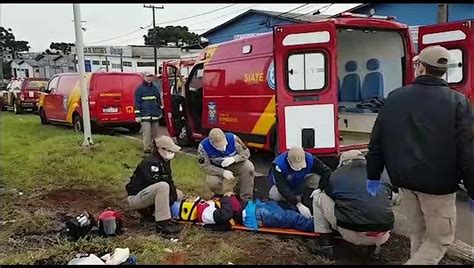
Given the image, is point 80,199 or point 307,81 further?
point 307,81

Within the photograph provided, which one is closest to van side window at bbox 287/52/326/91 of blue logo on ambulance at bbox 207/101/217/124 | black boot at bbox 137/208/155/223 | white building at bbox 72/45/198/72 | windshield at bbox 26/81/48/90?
black boot at bbox 137/208/155/223

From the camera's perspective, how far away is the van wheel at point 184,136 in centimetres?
1109

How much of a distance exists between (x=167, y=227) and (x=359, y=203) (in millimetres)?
1979

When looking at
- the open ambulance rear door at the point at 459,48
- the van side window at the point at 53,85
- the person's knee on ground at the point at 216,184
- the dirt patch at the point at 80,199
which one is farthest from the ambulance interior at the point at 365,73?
the van side window at the point at 53,85

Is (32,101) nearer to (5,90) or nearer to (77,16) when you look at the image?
(5,90)

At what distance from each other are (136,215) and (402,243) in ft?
9.49

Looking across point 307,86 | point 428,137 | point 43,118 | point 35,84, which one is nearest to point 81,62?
point 307,86

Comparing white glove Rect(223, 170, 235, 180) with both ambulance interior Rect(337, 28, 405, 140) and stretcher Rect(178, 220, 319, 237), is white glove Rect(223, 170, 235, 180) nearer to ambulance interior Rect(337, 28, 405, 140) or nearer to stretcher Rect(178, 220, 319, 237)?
stretcher Rect(178, 220, 319, 237)

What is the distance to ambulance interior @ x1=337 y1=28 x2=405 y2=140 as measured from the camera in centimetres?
861

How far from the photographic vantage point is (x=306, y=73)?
266 inches

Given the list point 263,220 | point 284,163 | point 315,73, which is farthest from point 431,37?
point 263,220

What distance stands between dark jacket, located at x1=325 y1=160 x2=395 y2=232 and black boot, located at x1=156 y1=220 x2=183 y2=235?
1674 millimetres

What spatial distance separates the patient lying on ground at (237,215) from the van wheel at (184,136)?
5954mm

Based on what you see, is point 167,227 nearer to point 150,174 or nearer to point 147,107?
point 150,174
